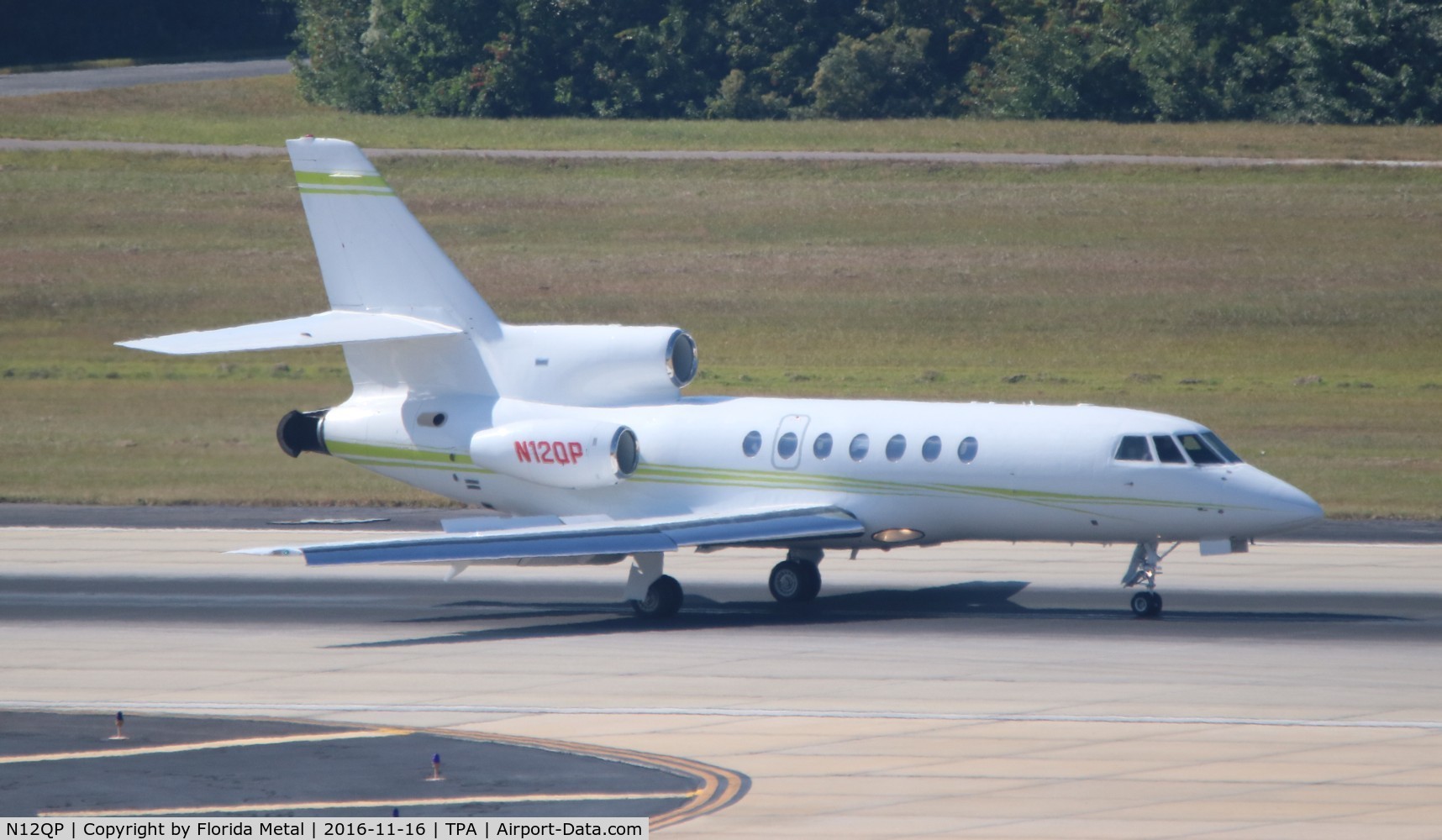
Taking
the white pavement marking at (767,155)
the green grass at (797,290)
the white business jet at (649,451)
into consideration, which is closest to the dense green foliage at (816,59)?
the white pavement marking at (767,155)

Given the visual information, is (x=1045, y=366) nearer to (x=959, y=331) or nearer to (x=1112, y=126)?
(x=959, y=331)

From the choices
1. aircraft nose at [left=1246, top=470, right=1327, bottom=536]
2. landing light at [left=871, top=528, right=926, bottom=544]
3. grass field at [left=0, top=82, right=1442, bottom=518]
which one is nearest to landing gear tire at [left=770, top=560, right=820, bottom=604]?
landing light at [left=871, top=528, right=926, bottom=544]

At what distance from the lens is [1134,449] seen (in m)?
27.4

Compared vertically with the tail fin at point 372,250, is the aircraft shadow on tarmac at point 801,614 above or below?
below

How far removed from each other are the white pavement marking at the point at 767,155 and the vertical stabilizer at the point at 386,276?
1877 inches

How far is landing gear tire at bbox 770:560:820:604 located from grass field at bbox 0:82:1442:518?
1500 cm

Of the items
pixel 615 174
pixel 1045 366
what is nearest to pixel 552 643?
pixel 1045 366

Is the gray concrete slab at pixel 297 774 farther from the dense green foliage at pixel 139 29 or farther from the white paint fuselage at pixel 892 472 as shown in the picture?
the dense green foliage at pixel 139 29

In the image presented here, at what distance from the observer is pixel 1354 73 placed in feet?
261

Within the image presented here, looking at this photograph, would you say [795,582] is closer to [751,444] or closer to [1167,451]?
[751,444]

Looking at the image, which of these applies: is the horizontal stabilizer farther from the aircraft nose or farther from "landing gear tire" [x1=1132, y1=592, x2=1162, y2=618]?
the aircraft nose

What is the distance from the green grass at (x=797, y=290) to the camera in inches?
1989

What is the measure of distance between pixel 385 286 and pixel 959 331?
3381 cm

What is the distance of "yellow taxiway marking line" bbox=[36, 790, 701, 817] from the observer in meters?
17.1
